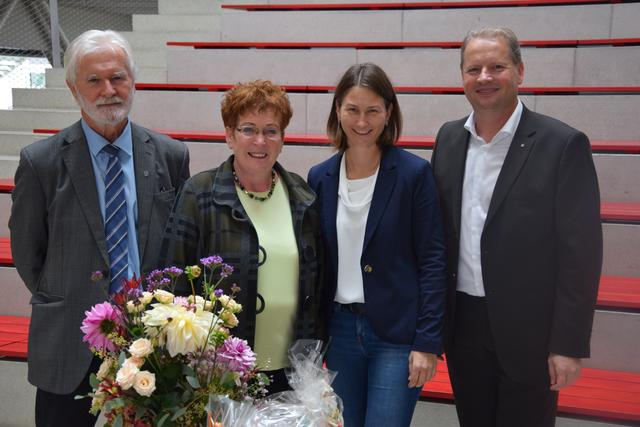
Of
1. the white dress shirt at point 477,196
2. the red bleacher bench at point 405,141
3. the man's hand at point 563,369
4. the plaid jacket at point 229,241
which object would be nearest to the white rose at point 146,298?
the plaid jacket at point 229,241

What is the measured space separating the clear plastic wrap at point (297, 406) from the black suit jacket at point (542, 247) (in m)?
0.63

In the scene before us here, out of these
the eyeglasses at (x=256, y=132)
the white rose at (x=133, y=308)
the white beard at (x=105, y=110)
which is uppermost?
the white beard at (x=105, y=110)

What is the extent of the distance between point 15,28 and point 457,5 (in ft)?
13.5

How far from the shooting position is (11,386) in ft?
8.38

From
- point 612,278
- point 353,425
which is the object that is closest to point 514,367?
point 353,425

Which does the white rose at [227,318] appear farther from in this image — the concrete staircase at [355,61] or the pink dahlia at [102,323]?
the concrete staircase at [355,61]

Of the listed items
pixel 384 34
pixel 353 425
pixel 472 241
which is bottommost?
pixel 353 425

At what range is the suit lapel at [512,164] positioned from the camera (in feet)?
5.08

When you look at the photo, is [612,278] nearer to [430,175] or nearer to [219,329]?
[430,175]

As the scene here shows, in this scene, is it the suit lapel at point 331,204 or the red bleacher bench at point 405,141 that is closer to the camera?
the suit lapel at point 331,204

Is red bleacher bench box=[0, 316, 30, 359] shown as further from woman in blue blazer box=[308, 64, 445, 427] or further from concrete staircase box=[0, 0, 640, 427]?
woman in blue blazer box=[308, 64, 445, 427]

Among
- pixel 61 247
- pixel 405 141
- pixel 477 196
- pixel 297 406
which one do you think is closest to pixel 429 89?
pixel 405 141

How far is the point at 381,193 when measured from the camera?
1.59m

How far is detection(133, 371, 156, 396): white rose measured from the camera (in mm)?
854
